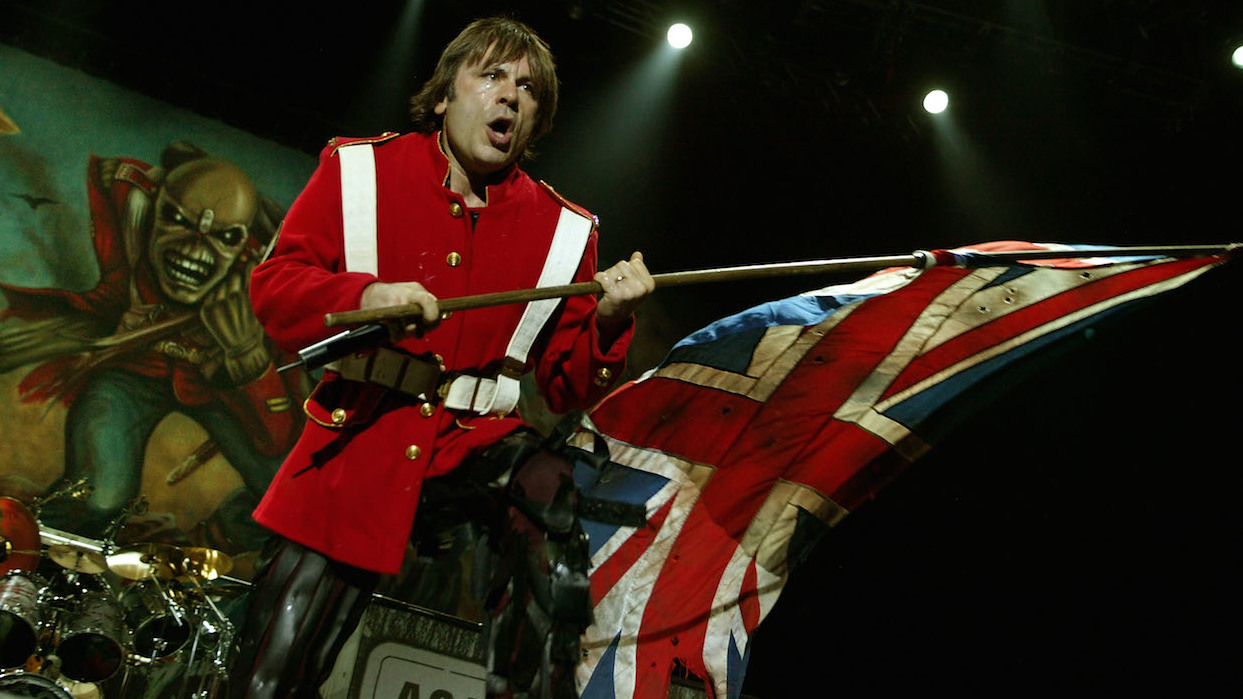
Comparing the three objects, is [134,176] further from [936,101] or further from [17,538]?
[936,101]

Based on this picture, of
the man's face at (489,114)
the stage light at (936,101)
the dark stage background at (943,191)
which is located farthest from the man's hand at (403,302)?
the stage light at (936,101)

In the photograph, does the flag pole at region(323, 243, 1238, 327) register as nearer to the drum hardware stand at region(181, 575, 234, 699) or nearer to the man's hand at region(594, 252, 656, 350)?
the man's hand at region(594, 252, 656, 350)

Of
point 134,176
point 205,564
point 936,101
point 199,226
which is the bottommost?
point 205,564

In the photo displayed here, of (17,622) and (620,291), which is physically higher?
(620,291)

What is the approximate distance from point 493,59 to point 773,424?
4.17 ft

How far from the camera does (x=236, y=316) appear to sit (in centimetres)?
618

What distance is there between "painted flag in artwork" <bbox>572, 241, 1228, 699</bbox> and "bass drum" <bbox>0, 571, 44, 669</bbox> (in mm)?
3505

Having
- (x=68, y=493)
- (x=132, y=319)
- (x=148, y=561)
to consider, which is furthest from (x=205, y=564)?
(x=132, y=319)

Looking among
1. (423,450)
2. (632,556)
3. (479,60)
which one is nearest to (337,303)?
(423,450)

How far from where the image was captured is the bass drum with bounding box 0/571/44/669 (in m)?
4.31

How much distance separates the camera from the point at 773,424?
8.61 feet

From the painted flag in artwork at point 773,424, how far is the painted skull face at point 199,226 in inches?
181

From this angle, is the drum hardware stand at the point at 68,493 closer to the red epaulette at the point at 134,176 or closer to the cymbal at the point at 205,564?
the cymbal at the point at 205,564

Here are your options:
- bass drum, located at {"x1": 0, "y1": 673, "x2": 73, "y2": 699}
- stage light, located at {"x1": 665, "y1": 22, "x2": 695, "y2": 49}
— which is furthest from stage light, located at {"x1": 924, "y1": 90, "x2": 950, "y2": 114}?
bass drum, located at {"x1": 0, "y1": 673, "x2": 73, "y2": 699}
